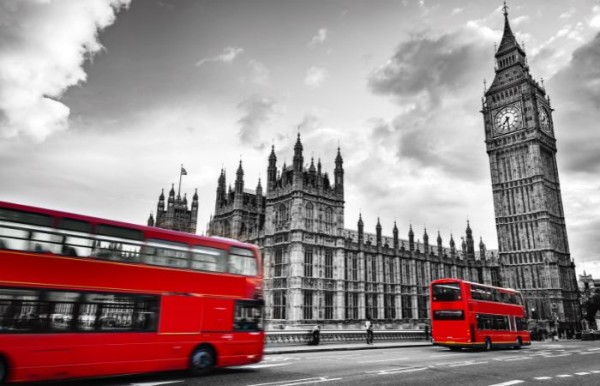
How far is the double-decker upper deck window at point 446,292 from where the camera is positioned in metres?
23.2

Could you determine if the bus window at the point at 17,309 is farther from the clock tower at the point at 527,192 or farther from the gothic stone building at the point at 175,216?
the clock tower at the point at 527,192

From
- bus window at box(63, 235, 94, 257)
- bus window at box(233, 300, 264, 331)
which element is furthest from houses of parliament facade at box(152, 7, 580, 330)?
bus window at box(63, 235, 94, 257)

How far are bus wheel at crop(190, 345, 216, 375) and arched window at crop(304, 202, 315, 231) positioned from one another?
31.1 meters

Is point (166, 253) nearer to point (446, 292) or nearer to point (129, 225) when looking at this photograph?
point (129, 225)

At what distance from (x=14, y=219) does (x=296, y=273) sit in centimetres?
3284

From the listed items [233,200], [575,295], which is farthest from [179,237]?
[575,295]

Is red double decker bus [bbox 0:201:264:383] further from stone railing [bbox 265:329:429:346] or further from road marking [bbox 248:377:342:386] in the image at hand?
stone railing [bbox 265:329:429:346]

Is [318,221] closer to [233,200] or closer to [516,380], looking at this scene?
[233,200]

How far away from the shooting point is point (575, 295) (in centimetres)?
6656

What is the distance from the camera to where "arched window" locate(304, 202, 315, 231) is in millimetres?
43750

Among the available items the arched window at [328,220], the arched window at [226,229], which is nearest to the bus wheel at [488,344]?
the arched window at [328,220]

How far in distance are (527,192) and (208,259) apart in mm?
69413

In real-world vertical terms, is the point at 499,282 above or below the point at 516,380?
above

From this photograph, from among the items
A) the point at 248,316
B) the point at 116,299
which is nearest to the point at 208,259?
the point at 248,316
